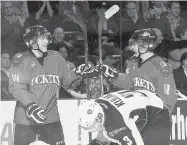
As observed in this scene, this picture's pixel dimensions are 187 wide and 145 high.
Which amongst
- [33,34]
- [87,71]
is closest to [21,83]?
[33,34]

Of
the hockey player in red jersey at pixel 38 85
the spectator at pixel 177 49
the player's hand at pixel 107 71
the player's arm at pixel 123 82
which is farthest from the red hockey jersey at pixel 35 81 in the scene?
the spectator at pixel 177 49

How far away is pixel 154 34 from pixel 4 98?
44.1 inches

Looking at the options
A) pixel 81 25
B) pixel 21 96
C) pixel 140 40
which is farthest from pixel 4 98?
pixel 140 40

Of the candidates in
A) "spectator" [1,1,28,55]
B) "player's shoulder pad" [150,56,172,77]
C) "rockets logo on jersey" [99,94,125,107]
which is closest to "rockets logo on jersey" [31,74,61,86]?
"spectator" [1,1,28,55]

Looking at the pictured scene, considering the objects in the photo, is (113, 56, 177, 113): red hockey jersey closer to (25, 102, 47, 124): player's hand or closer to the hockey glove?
the hockey glove

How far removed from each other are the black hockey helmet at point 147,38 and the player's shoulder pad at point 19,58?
71 centimetres

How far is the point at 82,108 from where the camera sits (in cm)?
263

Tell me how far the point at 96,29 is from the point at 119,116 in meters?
0.79

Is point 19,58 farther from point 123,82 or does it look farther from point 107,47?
point 123,82

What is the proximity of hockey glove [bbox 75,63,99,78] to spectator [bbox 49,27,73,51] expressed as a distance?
0.18m

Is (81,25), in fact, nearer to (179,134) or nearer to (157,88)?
(157,88)

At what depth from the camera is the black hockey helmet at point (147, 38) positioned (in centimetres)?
315

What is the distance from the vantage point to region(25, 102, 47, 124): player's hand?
3.10 m

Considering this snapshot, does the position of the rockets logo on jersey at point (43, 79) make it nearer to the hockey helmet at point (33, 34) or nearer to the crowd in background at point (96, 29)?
the crowd in background at point (96, 29)
